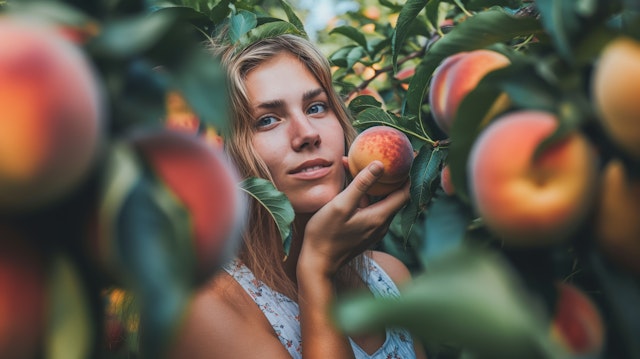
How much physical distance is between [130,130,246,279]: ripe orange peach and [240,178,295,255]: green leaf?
0.66m

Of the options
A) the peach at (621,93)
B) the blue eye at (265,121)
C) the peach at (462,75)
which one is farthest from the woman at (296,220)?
the peach at (621,93)

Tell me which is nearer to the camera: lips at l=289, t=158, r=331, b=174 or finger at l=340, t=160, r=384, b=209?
finger at l=340, t=160, r=384, b=209

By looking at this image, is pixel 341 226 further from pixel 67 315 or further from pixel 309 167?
pixel 67 315

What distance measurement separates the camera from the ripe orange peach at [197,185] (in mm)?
368

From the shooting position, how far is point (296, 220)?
146 centimetres

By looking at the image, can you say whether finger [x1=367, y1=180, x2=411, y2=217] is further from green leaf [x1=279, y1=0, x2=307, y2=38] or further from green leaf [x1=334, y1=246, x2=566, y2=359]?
green leaf [x1=334, y1=246, x2=566, y2=359]

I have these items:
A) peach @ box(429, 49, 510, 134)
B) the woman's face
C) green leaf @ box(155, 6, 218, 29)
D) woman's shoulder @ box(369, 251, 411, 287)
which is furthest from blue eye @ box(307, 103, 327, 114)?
peach @ box(429, 49, 510, 134)

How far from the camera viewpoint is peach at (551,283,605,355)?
412mm

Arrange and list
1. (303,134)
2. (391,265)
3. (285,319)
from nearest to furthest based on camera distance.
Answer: (303,134) → (285,319) → (391,265)

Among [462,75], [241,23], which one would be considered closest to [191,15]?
[241,23]

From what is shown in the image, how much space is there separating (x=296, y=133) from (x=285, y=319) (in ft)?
1.50

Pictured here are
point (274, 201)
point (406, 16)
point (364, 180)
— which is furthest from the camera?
point (364, 180)

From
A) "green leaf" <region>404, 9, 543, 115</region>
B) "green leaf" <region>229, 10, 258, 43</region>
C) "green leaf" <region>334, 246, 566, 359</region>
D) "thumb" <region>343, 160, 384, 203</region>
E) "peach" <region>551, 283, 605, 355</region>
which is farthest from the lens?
"green leaf" <region>229, 10, 258, 43</region>

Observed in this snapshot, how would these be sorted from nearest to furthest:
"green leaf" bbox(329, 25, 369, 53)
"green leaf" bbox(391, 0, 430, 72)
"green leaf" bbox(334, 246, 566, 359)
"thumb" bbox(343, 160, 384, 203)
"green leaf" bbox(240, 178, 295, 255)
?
"green leaf" bbox(334, 246, 566, 359) < "green leaf" bbox(391, 0, 430, 72) < "green leaf" bbox(240, 178, 295, 255) < "thumb" bbox(343, 160, 384, 203) < "green leaf" bbox(329, 25, 369, 53)
